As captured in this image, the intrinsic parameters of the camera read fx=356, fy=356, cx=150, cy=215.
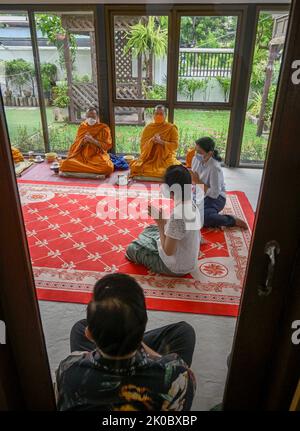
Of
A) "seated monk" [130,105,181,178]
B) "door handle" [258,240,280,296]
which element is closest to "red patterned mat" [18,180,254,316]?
"seated monk" [130,105,181,178]

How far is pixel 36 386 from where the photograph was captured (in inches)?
54.6

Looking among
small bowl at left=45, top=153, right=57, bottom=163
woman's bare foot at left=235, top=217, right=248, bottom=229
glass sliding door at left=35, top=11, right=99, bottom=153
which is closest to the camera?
woman's bare foot at left=235, top=217, right=248, bottom=229

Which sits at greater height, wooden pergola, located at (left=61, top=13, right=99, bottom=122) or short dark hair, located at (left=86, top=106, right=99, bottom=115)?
wooden pergola, located at (left=61, top=13, right=99, bottom=122)

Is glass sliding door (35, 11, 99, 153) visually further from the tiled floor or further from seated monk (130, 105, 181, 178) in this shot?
A: the tiled floor

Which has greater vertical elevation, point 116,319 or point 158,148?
point 116,319

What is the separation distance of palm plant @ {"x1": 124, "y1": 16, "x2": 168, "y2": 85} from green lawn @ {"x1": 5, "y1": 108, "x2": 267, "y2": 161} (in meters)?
0.86

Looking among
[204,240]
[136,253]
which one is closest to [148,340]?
[136,253]

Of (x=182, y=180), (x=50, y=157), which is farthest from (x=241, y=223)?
(x=50, y=157)

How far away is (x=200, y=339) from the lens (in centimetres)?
208

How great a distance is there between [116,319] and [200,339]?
4.27 feet

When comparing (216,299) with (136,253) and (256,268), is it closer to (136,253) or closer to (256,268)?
(136,253)

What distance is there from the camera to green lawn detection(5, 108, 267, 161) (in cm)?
512

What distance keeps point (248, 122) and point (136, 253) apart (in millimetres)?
3096

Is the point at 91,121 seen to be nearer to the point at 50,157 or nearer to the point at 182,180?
the point at 50,157
